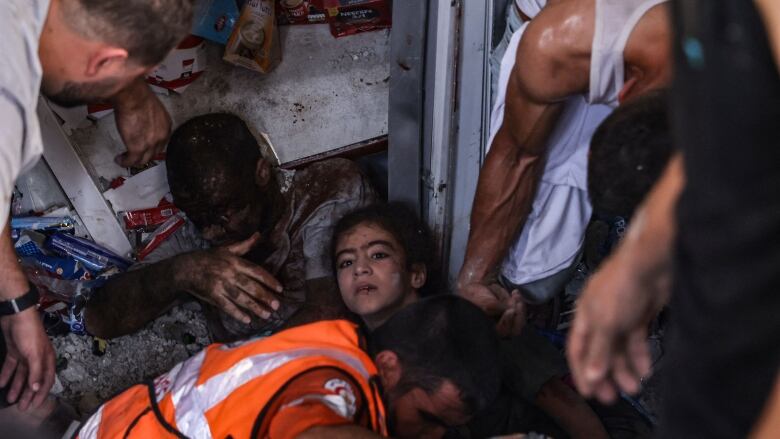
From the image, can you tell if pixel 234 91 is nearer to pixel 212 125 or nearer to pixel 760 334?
pixel 212 125

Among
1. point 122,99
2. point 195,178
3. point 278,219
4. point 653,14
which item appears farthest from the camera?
point 278,219

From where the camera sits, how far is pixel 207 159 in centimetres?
284

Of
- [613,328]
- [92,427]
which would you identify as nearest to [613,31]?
[613,328]

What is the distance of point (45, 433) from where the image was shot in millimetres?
2541

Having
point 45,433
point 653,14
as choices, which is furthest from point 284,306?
point 653,14

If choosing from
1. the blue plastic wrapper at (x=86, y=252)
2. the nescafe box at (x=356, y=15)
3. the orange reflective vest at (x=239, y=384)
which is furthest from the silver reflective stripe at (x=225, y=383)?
the nescafe box at (x=356, y=15)

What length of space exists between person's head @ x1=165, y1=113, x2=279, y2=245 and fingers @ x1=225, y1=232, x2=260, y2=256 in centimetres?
13

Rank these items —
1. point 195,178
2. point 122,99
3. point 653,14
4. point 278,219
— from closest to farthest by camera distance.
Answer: point 653,14 < point 122,99 < point 195,178 < point 278,219

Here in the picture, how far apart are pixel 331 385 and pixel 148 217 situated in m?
1.91

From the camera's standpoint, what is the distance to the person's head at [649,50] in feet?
5.93

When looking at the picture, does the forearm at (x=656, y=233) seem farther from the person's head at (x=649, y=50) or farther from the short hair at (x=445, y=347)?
the short hair at (x=445, y=347)

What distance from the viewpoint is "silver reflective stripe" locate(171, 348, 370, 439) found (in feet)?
5.87

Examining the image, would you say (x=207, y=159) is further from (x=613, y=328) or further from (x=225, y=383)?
(x=613, y=328)

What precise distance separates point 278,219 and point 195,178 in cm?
43
